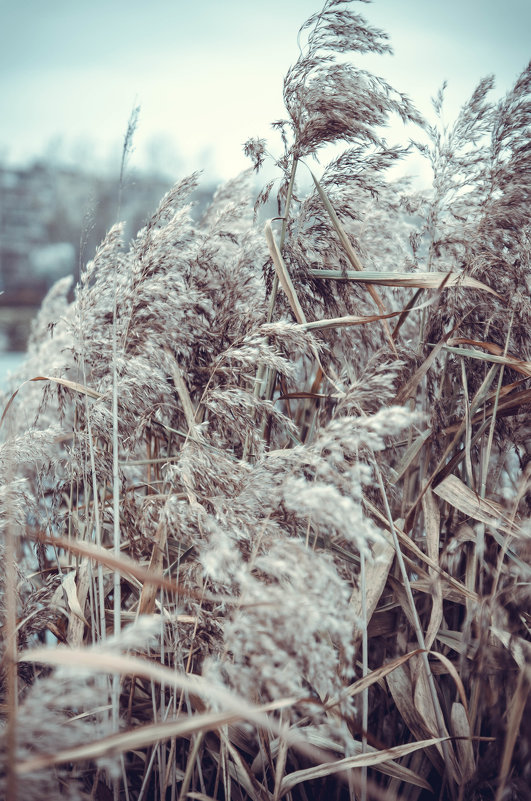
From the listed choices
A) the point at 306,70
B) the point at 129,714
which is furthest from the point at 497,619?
the point at 306,70

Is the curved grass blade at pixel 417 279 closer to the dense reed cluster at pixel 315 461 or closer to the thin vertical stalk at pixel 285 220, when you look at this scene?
the dense reed cluster at pixel 315 461

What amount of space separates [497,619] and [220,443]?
67 centimetres

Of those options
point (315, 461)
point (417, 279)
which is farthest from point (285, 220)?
point (315, 461)

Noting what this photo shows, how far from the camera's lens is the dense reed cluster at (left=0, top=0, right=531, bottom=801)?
0.91 metres

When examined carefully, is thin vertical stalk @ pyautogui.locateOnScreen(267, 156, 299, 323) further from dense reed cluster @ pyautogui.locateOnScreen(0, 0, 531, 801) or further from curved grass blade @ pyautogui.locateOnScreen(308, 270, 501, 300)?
curved grass blade @ pyautogui.locateOnScreen(308, 270, 501, 300)

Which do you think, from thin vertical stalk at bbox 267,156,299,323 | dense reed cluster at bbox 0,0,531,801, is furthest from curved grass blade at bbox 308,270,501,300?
thin vertical stalk at bbox 267,156,299,323

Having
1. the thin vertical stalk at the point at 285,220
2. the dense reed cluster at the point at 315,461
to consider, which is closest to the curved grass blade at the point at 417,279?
the dense reed cluster at the point at 315,461

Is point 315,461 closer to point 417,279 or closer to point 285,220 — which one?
point 417,279

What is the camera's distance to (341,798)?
3.77 feet

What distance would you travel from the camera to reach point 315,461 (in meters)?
0.80

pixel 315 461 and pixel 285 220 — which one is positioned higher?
pixel 285 220

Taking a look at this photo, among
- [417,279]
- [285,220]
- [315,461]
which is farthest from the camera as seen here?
[285,220]

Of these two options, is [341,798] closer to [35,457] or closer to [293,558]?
[293,558]

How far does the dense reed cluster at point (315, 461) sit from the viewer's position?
0.91 meters
